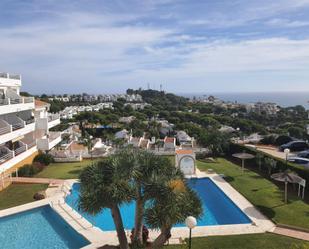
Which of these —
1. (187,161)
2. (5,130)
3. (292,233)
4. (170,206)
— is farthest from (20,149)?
(292,233)

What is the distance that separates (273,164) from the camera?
84.9 ft

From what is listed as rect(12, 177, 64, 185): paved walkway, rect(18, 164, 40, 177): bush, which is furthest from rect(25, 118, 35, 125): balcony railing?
rect(12, 177, 64, 185): paved walkway

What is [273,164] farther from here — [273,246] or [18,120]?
[18,120]

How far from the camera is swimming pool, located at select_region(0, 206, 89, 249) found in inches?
605

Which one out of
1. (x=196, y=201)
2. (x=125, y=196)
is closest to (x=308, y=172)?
(x=196, y=201)

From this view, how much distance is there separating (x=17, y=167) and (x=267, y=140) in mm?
31550

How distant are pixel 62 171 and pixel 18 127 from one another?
18.6 feet

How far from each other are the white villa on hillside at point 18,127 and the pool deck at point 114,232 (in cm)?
530

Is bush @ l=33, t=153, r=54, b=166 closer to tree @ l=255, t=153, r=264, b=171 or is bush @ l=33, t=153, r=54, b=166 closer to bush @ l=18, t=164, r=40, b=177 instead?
bush @ l=18, t=164, r=40, b=177

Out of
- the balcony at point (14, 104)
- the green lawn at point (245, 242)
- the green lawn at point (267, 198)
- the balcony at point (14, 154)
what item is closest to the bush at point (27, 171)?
the balcony at point (14, 154)

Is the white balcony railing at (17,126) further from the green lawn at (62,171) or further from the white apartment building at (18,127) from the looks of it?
the green lawn at (62,171)

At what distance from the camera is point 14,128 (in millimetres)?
28422

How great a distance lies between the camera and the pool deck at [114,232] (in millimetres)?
15436

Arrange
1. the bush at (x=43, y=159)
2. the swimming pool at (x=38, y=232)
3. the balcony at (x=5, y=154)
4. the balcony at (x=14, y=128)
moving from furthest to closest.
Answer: the bush at (x=43, y=159), the balcony at (x=14, y=128), the balcony at (x=5, y=154), the swimming pool at (x=38, y=232)
